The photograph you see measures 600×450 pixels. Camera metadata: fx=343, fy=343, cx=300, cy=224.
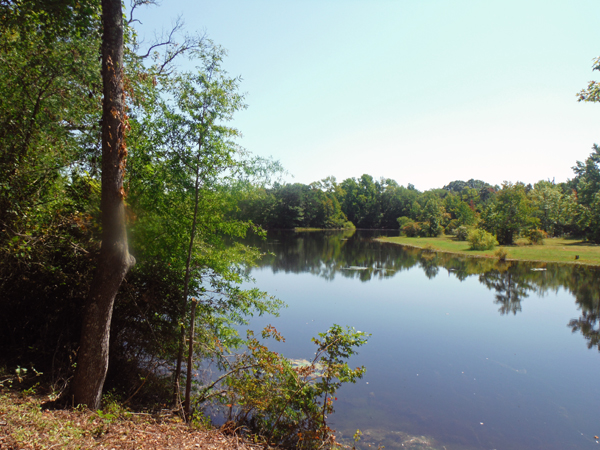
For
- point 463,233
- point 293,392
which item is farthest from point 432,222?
point 293,392

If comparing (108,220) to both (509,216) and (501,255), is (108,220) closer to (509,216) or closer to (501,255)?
(501,255)

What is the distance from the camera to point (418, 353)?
11617 mm

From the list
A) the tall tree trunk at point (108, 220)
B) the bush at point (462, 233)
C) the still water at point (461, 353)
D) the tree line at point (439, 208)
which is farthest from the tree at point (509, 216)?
the tall tree trunk at point (108, 220)

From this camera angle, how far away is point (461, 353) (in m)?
11.7

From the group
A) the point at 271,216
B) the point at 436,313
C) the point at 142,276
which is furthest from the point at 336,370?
the point at 271,216

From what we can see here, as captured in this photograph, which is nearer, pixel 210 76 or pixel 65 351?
pixel 210 76

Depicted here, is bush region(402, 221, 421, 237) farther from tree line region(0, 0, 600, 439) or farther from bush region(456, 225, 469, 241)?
tree line region(0, 0, 600, 439)

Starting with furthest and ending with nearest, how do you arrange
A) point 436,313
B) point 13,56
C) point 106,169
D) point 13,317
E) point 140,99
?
point 436,313
point 140,99
point 13,317
point 13,56
point 106,169

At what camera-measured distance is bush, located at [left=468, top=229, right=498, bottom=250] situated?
4003cm

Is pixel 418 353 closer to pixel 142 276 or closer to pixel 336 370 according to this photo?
pixel 336 370

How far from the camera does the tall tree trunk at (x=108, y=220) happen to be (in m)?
4.81

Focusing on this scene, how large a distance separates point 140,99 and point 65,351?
5253 millimetres

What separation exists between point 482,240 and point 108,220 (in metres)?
43.0

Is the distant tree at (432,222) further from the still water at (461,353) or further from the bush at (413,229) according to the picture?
the still water at (461,353)
